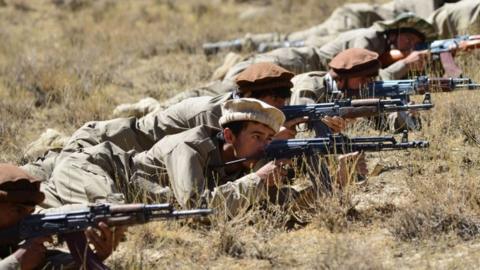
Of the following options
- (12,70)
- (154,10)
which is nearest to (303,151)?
(12,70)

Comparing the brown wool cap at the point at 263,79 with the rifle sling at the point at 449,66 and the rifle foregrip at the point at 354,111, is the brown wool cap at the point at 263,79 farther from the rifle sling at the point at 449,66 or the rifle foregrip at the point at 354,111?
the rifle sling at the point at 449,66

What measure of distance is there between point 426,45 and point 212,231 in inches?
159

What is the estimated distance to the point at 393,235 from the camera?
4316mm

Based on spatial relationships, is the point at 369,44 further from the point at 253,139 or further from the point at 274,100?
the point at 253,139

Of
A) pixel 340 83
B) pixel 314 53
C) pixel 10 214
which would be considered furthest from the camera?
pixel 314 53

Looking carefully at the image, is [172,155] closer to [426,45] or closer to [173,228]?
[173,228]

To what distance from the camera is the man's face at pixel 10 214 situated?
12.4 ft

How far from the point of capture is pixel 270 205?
4.74m

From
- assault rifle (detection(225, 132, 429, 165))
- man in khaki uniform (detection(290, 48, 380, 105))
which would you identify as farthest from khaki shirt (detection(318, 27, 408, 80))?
assault rifle (detection(225, 132, 429, 165))

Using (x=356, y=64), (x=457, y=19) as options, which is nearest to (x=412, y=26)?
(x=457, y=19)

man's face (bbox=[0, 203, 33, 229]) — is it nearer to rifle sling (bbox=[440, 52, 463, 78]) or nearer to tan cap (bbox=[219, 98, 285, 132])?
tan cap (bbox=[219, 98, 285, 132])

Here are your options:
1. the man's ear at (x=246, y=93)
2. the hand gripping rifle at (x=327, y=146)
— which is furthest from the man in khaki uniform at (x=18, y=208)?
the man's ear at (x=246, y=93)

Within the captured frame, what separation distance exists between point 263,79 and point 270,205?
3.91 feet

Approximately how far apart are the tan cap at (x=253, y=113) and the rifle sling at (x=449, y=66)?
305 centimetres
